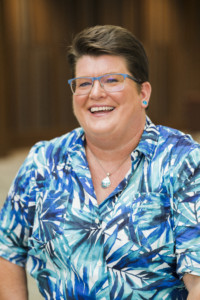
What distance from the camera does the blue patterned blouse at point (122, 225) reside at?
1.36 m

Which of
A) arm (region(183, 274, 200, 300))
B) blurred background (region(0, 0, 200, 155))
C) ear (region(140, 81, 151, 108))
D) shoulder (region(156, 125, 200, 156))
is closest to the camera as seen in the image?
arm (region(183, 274, 200, 300))

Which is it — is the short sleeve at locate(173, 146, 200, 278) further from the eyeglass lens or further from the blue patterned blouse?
the eyeglass lens

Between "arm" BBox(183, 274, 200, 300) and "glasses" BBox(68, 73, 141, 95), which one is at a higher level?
"glasses" BBox(68, 73, 141, 95)

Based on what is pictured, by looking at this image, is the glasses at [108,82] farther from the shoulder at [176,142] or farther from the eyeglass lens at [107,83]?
the shoulder at [176,142]

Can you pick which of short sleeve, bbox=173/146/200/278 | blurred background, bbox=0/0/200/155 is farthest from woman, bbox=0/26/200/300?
blurred background, bbox=0/0/200/155

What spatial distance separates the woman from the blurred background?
5.05 metres

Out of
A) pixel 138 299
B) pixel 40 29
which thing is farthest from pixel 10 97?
pixel 138 299

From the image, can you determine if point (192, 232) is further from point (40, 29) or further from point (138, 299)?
point (40, 29)

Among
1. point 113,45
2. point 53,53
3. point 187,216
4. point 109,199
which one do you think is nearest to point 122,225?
point 109,199

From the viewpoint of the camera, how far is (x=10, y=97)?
22.4ft

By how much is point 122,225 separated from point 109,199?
0.33ft

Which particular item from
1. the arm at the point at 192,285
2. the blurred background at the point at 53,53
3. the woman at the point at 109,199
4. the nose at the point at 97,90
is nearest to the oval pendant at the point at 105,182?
the woman at the point at 109,199

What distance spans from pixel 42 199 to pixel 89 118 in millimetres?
327

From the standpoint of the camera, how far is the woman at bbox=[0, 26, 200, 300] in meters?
1.37
